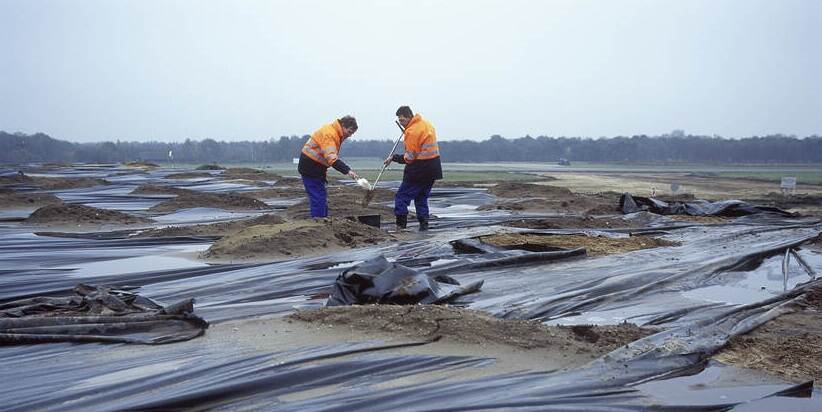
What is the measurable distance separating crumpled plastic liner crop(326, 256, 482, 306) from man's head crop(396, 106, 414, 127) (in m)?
4.50

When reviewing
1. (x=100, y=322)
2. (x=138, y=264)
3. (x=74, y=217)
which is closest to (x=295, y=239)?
(x=138, y=264)

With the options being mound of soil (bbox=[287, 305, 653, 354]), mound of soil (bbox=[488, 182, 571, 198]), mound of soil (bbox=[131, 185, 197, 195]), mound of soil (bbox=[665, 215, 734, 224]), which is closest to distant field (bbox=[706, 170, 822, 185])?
mound of soil (bbox=[488, 182, 571, 198])

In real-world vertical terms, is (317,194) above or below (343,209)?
above

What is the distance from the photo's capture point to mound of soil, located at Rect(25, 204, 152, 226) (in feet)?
33.8

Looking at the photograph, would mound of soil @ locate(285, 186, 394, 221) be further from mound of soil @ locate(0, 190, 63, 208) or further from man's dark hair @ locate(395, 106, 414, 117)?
mound of soil @ locate(0, 190, 63, 208)

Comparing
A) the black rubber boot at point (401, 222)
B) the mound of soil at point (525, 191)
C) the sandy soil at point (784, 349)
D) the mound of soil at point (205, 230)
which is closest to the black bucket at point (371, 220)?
the black rubber boot at point (401, 222)

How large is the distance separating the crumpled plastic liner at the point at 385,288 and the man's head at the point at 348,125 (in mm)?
4345

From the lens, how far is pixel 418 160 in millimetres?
9391

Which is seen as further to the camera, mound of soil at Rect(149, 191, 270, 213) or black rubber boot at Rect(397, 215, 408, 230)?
mound of soil at Rect(149, 191, 270, 213)

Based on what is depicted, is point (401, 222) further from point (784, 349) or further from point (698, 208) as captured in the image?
point (784, 349)

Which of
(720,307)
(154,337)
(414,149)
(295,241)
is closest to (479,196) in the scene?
(414,149)

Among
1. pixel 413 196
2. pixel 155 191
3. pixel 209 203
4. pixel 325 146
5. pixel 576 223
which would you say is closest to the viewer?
pixel 325 146

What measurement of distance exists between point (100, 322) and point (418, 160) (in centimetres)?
574

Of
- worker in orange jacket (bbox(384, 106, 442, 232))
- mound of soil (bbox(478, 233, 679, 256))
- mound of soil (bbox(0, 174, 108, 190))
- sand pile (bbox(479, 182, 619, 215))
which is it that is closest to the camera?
mound of soil (bbox(478, 233, 679, 256))
